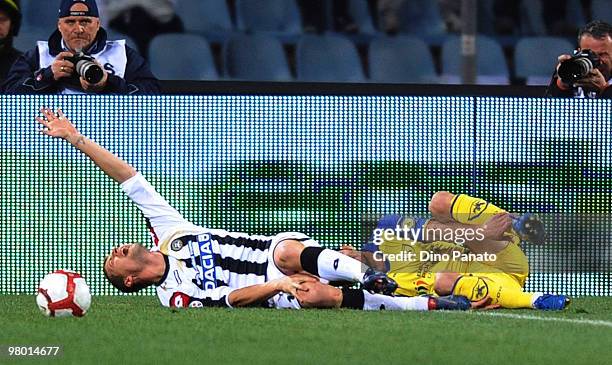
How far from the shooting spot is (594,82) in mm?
12219

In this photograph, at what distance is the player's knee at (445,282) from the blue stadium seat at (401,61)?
6.63m

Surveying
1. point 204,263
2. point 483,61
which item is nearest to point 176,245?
point 204,263

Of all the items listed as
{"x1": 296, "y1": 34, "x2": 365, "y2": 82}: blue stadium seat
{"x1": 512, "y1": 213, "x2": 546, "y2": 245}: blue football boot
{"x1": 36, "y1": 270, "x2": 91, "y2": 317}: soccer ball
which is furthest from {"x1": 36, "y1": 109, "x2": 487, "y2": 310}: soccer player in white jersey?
{"x1": 296, "y1": 34, "x2": 365, "y2": 82}: blue stadium seat

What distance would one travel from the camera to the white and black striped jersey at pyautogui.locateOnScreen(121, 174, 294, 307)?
10.7 m

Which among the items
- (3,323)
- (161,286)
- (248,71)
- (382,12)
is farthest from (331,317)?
(382,12)

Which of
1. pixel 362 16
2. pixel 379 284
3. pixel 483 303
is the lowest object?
pixel 483 303

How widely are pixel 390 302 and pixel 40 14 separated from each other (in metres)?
7.01

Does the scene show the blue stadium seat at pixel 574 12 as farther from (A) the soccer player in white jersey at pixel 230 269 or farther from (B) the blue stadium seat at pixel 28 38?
(A) the soccer player in white jersey at pixel 230 269

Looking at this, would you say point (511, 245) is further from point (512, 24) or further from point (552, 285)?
point (512, 24)

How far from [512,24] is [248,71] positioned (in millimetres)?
3542

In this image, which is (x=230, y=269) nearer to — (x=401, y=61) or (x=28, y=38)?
(x=28, y=38)

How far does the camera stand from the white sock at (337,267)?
10.6m

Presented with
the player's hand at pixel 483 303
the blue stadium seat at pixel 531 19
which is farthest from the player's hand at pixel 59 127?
the blue stadium seat at pixel 531 19

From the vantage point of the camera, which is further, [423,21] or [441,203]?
[423,21]
